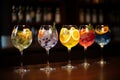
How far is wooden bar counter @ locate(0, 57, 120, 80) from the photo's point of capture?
97 centimetres

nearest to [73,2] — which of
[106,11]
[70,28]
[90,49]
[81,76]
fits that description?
[106,11]

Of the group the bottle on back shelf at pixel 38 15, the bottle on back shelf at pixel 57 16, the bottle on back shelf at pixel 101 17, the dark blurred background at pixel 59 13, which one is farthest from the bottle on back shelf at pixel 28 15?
the bottle on back shelf at pixel 101 17

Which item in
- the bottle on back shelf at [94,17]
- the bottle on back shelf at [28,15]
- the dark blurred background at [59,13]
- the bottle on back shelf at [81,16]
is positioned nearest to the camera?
the dark blurred background at [59,13]

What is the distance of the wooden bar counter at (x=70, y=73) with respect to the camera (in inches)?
38.2

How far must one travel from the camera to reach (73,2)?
13.3 ft

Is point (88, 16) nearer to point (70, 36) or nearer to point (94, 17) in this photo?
point (94, 17)

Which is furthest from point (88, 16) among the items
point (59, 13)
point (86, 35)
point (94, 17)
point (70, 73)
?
point (70, 73)

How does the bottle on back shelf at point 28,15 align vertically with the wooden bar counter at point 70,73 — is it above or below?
above

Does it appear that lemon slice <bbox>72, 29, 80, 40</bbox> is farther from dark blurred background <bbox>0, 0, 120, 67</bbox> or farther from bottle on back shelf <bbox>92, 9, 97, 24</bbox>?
bottle on back shelf <bbox>92, 9, 97, 24</bbox>

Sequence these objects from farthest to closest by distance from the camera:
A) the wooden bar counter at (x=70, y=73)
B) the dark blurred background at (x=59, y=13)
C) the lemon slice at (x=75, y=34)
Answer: the dark blurred background at (x=59, y=13)
the lemon slice at (x=75, y=34)
the wooden bar counter at (x=70, y=73)

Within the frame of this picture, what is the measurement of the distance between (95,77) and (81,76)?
52 mm

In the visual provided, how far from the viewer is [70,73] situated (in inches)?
41.7

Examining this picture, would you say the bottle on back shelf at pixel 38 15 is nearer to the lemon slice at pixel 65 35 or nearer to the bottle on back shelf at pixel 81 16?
the bottle on back shelf at pixel 81 16

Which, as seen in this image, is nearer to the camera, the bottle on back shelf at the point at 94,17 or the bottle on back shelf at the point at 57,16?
the bottle on back shelf at the point at 57,16
